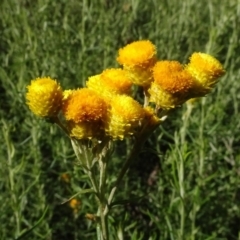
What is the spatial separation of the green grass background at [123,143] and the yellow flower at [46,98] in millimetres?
574

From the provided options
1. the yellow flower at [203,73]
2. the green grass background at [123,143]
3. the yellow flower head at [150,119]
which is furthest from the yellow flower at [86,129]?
the green grass background at [123,143]

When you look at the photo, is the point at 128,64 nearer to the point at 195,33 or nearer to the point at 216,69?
the point at 216,69

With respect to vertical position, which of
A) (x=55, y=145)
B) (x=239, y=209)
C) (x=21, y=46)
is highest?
(x=21, y=46)

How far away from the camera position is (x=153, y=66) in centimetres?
126

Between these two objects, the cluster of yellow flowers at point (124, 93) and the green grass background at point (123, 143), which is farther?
the green grass background at point (123, 143)

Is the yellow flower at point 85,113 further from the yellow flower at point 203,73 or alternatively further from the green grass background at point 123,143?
the green grass background at point 123,143

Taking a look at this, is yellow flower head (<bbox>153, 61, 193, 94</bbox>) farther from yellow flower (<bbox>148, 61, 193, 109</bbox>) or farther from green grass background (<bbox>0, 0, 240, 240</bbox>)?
green grass background (<bbox>0, 0, 240, 240</bbox>)

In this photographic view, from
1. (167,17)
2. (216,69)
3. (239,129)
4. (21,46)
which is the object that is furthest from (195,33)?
(216,69)

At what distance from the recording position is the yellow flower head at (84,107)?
1107 mm

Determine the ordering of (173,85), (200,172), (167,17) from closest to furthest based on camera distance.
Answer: (173,85) < (200,172) < (167,17)

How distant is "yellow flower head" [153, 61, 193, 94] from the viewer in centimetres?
117

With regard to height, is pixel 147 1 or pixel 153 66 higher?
pixel 153 66

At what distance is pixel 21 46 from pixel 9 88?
205 millimetres

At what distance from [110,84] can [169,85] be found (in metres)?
0.13
